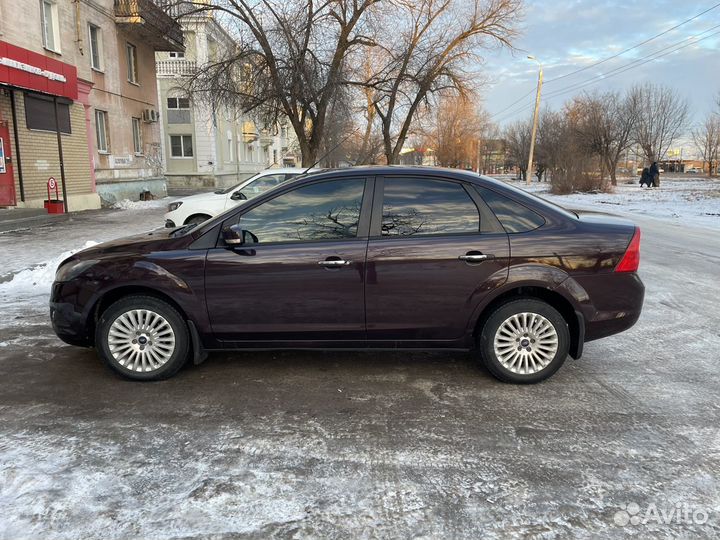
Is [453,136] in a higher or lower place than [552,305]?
higher

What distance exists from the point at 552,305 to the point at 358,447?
1999 millimetres

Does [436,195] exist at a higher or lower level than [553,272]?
higher

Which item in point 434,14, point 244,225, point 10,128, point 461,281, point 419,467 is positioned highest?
point 434,14

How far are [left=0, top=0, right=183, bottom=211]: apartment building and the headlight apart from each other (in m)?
11.9

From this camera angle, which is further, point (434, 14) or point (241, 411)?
point (434, 14)

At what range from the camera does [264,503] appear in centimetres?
277

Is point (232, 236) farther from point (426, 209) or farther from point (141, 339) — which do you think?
point (426, 209)

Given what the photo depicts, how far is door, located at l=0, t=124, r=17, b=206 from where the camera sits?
14938 mm

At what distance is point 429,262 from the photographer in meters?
4.09

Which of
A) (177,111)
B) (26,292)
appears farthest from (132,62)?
(26,292)

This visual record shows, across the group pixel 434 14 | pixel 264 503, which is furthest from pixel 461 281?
pixel 434 14

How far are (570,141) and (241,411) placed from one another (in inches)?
1729

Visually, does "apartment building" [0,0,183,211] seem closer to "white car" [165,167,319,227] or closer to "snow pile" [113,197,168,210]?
"snow pile" [113,197,168,210]

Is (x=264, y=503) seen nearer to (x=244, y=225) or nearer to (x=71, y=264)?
(x=244, y=225)
